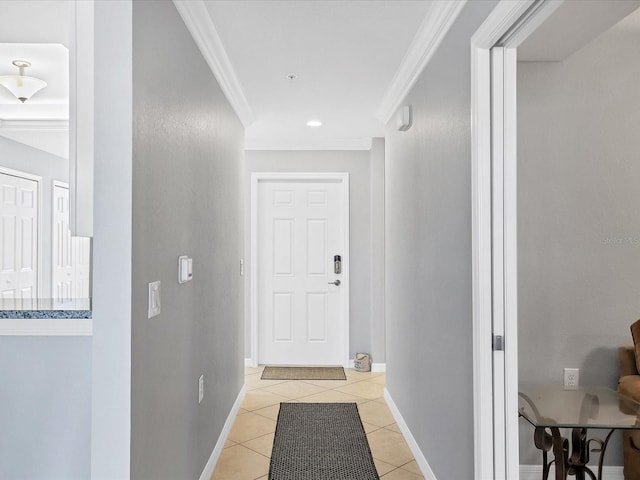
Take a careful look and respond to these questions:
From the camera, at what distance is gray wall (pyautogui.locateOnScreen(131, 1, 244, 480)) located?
157cm

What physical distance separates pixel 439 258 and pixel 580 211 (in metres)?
0.66

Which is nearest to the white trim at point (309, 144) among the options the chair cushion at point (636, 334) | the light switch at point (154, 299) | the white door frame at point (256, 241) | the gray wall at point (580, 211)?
the white door frame at point (256, 241)

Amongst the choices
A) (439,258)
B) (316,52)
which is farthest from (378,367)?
(316,52)

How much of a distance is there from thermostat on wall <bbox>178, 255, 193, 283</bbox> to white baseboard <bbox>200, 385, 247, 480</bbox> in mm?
1100

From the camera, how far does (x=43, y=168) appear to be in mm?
2391

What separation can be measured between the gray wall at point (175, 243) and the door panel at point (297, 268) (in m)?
2.00

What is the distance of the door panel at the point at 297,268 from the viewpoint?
16.9 ft

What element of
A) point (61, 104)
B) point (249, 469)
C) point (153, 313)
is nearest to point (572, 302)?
point (153, 313)

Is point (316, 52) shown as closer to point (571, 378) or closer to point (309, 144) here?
point (571, 378)

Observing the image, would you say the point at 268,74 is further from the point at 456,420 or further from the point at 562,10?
the point at 456,420

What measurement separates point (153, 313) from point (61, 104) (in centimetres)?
148

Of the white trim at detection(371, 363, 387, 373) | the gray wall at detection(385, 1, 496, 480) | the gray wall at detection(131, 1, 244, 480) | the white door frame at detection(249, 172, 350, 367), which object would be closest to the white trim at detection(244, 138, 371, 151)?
the white door frame at detection(249, 172, 350, 367)

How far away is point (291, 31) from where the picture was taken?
8.12ft

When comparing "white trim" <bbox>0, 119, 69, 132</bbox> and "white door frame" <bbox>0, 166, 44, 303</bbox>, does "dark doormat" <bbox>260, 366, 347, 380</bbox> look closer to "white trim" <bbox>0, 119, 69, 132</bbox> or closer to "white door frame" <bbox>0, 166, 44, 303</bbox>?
"white door frame" <bbox>0, 166, 44, 303</bbox>
